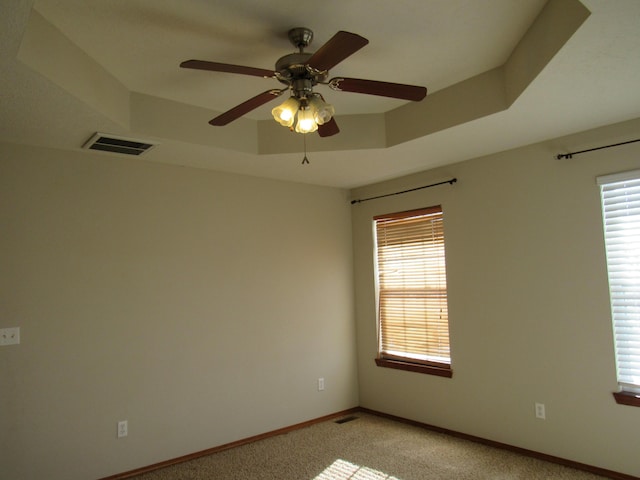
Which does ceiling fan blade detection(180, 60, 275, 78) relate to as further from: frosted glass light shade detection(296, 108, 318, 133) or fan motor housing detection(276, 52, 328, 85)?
frosted glass light shade detection(296, 108, 318, 133)

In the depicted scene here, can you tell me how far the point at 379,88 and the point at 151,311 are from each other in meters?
2.49

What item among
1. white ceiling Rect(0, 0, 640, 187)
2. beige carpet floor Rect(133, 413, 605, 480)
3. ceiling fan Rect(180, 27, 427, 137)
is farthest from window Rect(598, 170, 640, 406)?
ceiling fan Rect(180, 27, 427, 137)

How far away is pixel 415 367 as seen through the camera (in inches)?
167

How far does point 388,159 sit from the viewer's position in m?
A: 3.83

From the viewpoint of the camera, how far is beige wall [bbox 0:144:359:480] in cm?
301

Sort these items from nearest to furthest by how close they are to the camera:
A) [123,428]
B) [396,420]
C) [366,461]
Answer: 1. [123,428]
2. [366,461]
3. [396,420]

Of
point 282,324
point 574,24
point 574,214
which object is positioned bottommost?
point 282,324

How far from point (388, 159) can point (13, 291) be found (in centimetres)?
297

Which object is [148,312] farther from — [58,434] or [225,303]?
[58,434]

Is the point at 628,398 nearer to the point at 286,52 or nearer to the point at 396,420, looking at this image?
the point at 396,420

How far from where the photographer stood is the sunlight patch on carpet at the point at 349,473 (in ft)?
10.3

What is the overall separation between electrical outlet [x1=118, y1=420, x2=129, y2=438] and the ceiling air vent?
6.61 ft

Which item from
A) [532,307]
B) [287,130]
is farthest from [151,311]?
[532,307]

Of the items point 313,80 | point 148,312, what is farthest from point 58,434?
point 313,80
